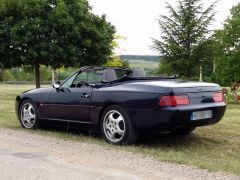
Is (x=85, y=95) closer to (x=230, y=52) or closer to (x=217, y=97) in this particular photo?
(x=217, y=97)

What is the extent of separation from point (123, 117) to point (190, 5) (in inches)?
839

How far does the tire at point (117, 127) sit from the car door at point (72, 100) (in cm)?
49

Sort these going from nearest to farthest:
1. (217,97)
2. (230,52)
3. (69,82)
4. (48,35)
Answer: (217,97), (69,82), (48,35), (230,52)

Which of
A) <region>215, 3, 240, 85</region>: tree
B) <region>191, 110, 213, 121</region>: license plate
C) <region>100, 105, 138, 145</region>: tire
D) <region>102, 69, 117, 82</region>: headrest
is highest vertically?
<region>215, 3, 240, 85</region>: tree

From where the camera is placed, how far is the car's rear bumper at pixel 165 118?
7460 millimetres

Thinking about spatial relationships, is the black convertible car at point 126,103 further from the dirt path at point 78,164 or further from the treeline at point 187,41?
the treeline at point 187,41

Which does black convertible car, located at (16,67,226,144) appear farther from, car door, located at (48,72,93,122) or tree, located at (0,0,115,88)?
tree, located at (0,0,115,88)

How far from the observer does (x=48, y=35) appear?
25.9 metres

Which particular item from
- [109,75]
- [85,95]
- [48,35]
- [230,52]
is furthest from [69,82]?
[230,52]

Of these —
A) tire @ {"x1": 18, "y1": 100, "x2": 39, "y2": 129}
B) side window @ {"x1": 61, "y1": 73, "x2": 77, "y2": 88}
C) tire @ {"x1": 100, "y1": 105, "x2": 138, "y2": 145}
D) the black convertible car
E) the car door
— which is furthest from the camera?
tire @ {"x1": 18, "y1": 100, "x2": 39, "y2": 129}

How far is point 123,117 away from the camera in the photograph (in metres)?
8.00

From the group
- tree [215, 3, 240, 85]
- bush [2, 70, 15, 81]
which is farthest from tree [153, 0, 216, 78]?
bush [2, 70, 15, 81]

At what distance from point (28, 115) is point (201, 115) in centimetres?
390

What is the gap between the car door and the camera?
8.73 m
